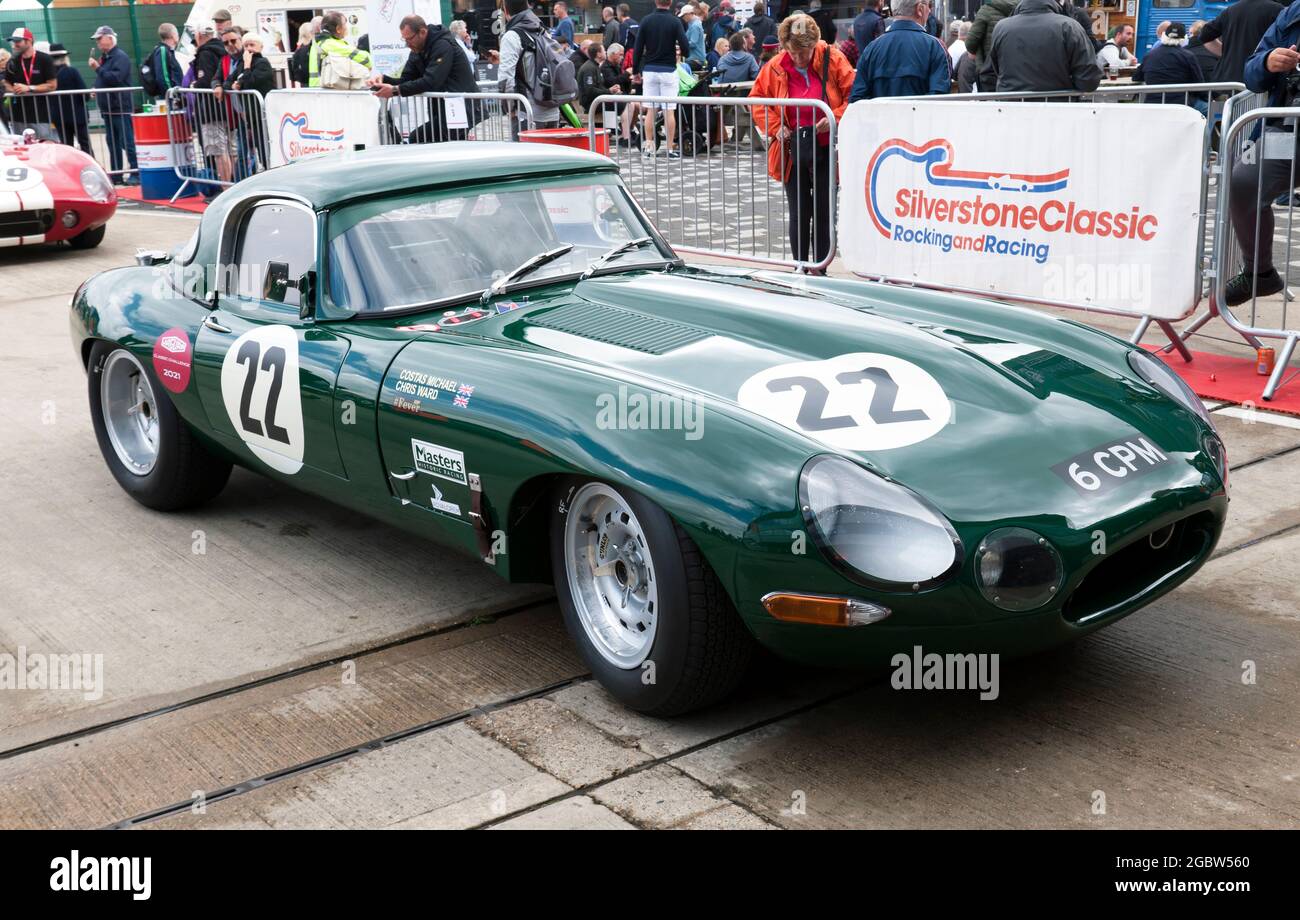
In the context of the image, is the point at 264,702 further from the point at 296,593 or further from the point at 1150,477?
the point at 1150,477

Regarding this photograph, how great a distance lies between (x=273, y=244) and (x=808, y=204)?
4832 millimetres

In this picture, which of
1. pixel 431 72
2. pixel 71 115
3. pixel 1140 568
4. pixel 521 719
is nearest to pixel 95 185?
pixel 431 72

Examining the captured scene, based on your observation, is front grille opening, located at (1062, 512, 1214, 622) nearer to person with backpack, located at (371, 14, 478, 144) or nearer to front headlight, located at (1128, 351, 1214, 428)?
front headlight, located at (1128, 351, 1214, 428)

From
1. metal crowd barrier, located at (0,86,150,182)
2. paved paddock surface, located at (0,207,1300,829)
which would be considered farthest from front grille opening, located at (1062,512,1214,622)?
metal crowd barrier, located at (0,86,150,182)

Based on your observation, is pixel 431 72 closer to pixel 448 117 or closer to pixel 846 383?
pixel 448 117

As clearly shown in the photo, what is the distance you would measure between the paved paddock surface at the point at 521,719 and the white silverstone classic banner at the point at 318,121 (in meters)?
8.24

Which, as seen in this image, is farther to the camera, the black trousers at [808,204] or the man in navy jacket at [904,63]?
the man in navy jacket at [904,63]

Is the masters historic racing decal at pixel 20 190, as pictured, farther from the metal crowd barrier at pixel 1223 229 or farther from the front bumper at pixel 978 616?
the front bumper at pixel 978 616

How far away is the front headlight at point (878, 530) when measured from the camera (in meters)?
3.12

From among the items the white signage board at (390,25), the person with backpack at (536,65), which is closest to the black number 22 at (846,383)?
the person with backpack at (536,65)

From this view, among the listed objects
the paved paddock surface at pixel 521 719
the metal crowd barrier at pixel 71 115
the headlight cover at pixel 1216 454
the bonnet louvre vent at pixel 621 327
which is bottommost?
the paved paddock surface at pixel 521 719

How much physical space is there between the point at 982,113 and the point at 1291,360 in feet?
6.58

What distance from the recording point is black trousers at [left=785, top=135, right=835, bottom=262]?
8.91 meters

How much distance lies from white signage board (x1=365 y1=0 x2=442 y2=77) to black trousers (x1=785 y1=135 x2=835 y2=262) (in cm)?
1122
